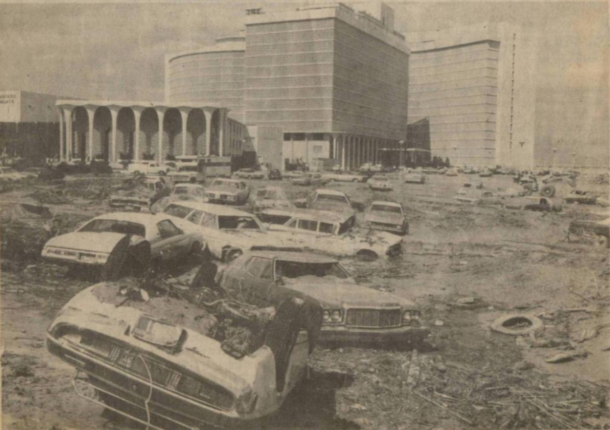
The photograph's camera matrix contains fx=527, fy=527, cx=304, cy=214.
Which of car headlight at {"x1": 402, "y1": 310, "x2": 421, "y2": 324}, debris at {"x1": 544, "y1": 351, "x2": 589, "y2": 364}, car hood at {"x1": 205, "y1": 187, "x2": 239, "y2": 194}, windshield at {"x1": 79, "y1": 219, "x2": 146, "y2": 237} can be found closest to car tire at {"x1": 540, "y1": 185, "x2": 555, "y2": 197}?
debris at {"x1": 544, "y1": 351, "x2": 589, "y2": 364}

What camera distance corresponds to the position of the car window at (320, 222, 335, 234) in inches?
240

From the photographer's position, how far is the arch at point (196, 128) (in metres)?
26.5

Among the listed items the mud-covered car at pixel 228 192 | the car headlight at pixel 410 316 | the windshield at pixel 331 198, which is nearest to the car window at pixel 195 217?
the mud-covered car at pixel 228 192

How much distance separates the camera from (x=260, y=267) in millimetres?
4605

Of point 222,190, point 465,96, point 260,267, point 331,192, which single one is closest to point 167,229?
point 260,267

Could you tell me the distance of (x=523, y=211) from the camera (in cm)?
761

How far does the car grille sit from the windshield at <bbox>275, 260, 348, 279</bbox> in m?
0.54

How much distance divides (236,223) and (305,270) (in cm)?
128

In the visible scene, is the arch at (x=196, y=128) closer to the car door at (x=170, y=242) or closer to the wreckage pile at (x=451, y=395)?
the car door at (x=170, y=242)

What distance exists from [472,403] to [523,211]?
4.10m

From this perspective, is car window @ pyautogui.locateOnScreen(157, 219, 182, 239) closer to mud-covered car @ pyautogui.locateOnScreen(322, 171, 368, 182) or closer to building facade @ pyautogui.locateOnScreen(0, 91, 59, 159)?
building facade @ pyautogui.locateOnScreen(0, 91, 59, 159)

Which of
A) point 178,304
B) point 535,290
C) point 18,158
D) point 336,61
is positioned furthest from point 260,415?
point 336,61

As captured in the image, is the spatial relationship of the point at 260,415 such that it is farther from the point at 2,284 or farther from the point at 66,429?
the point at 2,284

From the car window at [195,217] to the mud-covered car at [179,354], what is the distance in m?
1.68
